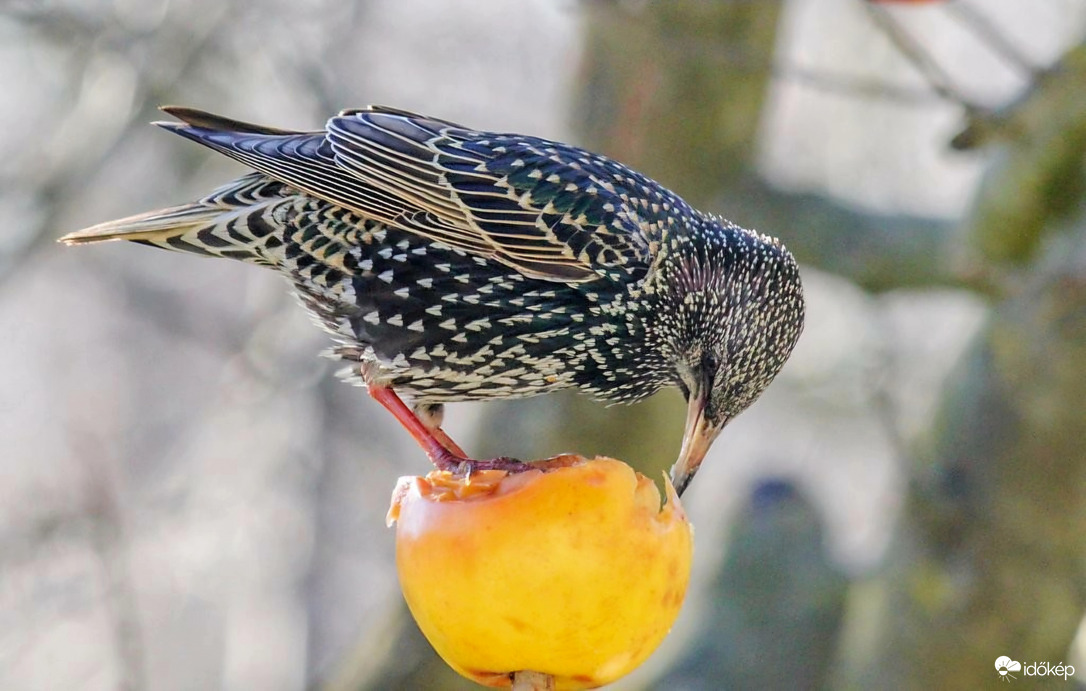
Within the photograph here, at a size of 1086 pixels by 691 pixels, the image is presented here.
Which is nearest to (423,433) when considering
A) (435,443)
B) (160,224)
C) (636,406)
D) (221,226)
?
(435,443)

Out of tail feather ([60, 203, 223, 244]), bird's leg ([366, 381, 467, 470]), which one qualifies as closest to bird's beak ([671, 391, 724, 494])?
bird's leg ([366, 381, 467, 470])

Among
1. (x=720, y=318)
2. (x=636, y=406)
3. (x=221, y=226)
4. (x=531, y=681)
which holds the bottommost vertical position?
(x=636, y=406)

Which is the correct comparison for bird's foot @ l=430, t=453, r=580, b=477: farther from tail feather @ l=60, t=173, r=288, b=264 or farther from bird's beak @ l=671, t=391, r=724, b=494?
tail feather @ l=60, t=173, r=288, b=264

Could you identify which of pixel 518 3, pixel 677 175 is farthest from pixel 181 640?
pixel 677 175

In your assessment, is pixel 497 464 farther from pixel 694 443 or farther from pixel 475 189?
pixel 475 189

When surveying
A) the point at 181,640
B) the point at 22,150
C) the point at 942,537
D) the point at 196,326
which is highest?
the point at 22,150

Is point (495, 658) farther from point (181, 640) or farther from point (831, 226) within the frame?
point (181, 640)

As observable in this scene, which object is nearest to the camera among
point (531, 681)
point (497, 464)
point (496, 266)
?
point (531, 681)
